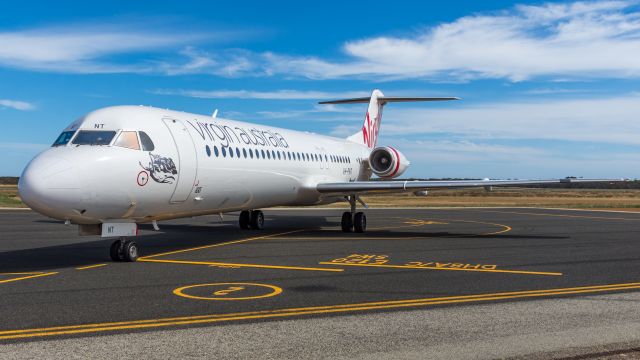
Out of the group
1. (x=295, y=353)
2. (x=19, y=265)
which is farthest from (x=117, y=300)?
(x=19, y=265)

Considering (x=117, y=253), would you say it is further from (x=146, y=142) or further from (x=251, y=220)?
(x=251, y=220)

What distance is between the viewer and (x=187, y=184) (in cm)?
1361

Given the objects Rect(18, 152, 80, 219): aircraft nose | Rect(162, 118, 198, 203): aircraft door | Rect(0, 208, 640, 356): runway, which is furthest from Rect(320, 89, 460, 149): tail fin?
Rect(18, 152, 80, 219): aircraft nose

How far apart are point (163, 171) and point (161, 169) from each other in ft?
0.26

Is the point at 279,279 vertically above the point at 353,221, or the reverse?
the point at 353,221

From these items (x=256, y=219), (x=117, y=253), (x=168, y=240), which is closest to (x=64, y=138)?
(x=117, y=253)

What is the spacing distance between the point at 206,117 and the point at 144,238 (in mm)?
4216

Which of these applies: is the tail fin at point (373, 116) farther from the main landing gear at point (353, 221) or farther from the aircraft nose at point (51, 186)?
the aircraft nose at point (51, 186)

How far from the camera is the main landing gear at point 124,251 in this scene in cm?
1237

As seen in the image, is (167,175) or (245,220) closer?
(167,175)

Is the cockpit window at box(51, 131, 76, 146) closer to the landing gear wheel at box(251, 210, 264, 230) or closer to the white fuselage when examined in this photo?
the white fuselage

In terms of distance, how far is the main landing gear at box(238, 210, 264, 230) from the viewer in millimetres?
21969

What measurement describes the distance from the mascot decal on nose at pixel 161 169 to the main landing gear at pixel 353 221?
30.5 ft

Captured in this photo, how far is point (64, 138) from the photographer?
12.1 m
